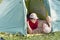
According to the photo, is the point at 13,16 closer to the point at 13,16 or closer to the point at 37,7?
the point at 13,16

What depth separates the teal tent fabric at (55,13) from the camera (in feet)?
15.3

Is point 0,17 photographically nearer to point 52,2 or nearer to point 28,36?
point 28,36

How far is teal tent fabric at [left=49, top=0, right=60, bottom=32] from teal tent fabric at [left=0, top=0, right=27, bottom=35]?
0.55 m

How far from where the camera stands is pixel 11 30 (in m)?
4.49

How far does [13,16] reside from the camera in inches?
177

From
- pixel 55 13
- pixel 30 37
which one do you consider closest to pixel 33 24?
pixel 30 37

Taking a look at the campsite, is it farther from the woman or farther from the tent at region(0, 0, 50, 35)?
the woman

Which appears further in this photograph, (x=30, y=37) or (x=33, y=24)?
(x=33, y=24)

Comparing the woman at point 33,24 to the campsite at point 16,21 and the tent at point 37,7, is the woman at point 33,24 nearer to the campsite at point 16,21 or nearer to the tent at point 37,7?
the campsite at point 16,21

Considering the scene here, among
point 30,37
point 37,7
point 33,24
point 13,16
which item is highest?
point 37,7

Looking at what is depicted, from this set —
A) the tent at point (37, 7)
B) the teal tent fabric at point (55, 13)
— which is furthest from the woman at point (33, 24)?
the tent at point (37, 7)

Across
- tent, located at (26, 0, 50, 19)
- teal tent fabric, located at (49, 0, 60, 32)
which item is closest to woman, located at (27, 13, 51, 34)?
teal tent fabric, located at (49, 0, 60, 32)

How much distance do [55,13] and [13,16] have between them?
82 cm

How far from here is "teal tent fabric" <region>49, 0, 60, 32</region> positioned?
465 cm
